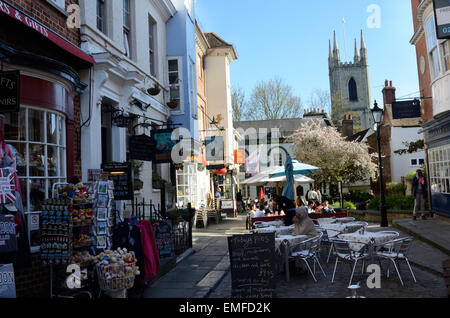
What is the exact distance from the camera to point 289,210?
1047 centimetres

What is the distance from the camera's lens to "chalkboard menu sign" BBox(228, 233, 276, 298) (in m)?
6.20

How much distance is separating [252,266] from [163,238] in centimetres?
337

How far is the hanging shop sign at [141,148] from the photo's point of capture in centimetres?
971

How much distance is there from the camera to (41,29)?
6.48 m

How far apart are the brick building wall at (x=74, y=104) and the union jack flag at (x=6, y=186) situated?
4.38 feet

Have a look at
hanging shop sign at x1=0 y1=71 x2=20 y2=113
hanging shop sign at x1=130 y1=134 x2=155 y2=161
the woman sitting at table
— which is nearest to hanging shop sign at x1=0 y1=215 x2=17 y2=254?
hanging shop sign at x1=0 y1=71 x2=20 y2=113

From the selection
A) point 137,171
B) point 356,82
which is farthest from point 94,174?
point 356,82

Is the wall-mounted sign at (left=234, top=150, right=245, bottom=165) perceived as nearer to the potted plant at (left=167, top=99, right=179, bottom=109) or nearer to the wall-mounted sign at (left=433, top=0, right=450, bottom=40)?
the potted plant at (left=167, top=99, right=179, bottom=109)

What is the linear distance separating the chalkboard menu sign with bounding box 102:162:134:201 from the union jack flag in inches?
117

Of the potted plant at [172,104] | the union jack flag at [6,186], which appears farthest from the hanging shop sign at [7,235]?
the potted plant at [172,104]

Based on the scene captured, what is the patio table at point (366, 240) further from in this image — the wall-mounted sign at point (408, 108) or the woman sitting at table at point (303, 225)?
the wall-mounted sign at point (408, 108)
